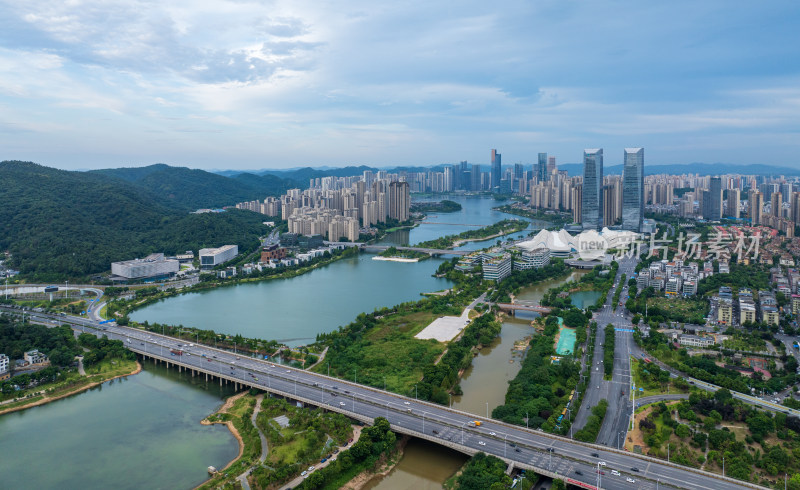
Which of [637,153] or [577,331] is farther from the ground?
[637,153]

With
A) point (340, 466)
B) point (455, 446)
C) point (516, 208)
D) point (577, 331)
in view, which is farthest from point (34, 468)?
point (516, 208)

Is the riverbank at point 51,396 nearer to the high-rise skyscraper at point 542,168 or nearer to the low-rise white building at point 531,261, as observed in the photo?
the low-rise white building at point 531,261

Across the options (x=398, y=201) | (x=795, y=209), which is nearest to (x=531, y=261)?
(x=795, y=209)

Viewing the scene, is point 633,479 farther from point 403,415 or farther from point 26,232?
point 26,232

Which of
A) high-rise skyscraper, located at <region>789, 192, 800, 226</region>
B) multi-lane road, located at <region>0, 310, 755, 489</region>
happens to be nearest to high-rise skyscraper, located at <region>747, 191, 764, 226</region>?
high-rise skyscraper, located at <region>789, 192, 800, 226</region>

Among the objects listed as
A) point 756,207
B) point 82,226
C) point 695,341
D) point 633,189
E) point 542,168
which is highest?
point 542,168

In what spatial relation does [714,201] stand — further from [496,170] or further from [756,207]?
[496,170]

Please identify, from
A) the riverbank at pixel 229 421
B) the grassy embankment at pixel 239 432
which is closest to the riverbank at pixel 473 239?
the riverbank at pixel 229 421
